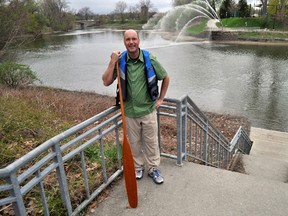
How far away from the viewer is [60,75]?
19797mm

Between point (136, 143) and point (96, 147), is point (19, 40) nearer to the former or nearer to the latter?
point (96, 147)

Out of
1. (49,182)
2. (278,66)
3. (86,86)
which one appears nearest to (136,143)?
(49,182)

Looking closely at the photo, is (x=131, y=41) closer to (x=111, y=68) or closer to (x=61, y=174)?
(x=111, y=68)

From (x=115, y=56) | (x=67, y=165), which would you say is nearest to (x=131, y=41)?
(x=115, y=56)

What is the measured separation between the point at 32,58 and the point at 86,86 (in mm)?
12870

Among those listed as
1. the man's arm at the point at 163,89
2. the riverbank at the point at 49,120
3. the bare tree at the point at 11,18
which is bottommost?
the riverbank at the point at 49,120

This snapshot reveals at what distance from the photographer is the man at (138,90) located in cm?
309

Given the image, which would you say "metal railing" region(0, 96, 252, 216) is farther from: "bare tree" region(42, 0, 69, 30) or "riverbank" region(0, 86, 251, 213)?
"bare tree" region(42, 0, 69, 30)

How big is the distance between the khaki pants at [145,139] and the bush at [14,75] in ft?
36.1

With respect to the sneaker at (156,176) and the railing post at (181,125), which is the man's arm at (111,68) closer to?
the railing post at (181,125)

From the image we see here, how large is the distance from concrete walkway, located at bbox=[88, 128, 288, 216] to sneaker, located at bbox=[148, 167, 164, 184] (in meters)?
0.06

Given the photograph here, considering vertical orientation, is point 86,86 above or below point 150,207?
below

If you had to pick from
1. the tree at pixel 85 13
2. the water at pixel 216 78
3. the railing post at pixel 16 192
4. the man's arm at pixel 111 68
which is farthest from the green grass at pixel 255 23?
the tree at pixel 85 13

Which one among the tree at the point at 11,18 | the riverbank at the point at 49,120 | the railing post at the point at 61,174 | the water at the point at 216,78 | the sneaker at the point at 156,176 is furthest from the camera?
the water at the point at 216,78
